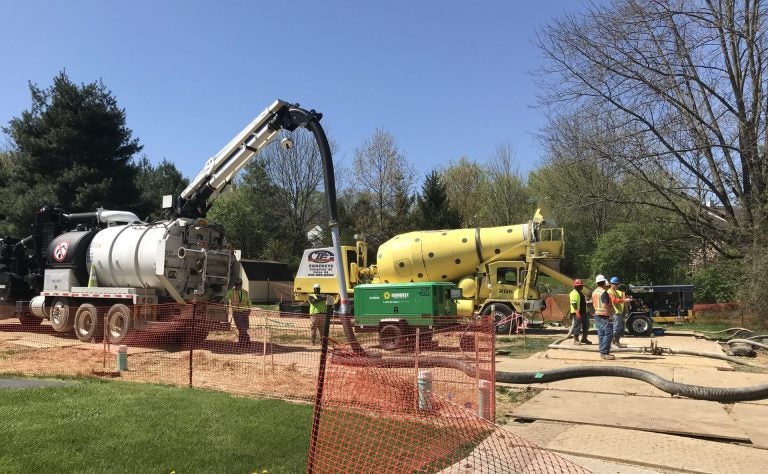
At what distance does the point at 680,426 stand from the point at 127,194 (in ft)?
111

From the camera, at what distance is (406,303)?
15062 mm

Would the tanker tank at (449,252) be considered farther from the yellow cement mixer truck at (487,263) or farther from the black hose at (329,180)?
the black hose at (329,180)

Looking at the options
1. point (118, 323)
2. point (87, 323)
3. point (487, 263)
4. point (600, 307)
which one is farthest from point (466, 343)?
point (87, 323)

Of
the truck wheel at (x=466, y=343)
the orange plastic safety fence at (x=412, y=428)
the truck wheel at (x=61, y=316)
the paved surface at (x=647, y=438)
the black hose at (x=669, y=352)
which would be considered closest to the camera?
the orange plastic safety fence at (x=412, y=428)

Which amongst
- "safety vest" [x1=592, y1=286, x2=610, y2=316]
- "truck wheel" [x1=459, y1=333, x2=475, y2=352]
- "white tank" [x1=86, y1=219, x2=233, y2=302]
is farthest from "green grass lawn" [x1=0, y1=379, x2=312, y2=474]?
"safety vest" [x1=592, y1=286, x2=610, y2=316]

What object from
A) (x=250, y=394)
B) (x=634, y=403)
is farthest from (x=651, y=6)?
(x=250, y=394)

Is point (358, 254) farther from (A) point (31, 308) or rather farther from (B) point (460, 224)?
(B) point (460, 224)

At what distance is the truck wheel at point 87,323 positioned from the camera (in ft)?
49.6

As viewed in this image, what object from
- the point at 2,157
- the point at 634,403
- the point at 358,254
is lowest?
the point at 634,403

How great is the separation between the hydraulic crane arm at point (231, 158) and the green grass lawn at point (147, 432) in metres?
9.03

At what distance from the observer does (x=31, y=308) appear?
16859 mm

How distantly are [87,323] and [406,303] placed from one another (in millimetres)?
8908

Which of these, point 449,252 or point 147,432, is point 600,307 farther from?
point 147,432

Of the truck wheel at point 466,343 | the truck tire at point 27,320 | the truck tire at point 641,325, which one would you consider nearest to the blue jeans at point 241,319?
the truck wheel at point 466,343
